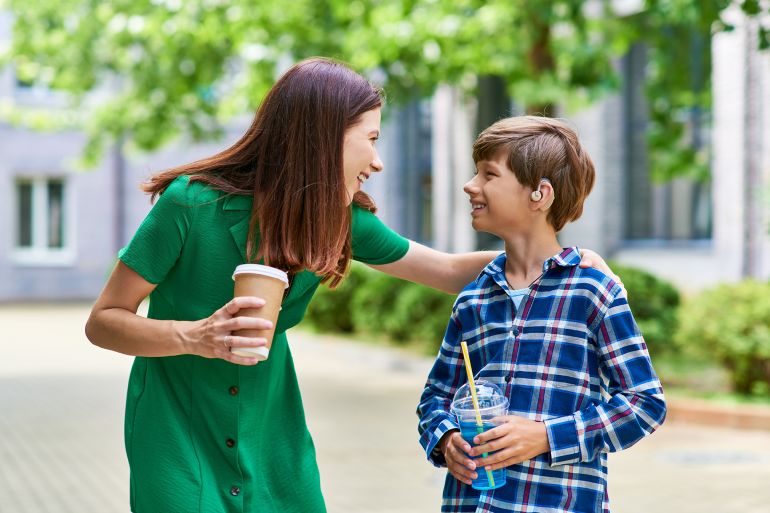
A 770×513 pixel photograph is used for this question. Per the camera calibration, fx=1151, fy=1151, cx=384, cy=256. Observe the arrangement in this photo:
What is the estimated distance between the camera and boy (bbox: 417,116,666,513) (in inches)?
94.9

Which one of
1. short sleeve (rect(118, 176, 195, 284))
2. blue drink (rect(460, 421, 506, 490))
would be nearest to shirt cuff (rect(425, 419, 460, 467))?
blue drink (rect(460, 421, 506, 490))

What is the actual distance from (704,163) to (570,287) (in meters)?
13.2

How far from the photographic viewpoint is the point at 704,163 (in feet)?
49.5

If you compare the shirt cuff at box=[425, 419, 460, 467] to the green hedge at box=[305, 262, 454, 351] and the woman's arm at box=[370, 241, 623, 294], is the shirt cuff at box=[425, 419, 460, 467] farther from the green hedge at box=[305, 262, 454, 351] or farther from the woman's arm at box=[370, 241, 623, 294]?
the green hedge at box=[305, 262, 454, 351]

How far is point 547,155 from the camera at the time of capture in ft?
8.46

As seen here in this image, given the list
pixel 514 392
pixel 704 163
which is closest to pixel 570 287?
pixel 514 392

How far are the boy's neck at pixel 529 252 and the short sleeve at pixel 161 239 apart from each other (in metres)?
0.74

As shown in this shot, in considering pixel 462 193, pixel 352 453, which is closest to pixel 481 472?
pixel 352 453

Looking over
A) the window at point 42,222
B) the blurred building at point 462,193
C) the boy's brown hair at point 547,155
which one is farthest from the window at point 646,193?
the window at point 42,222

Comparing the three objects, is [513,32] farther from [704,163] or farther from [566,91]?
[704,163]

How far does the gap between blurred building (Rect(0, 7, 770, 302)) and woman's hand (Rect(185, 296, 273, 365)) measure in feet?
2.94

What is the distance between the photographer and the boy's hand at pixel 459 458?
2393 millimetres

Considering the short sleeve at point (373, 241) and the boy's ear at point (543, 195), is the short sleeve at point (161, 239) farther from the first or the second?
the boy's ear at point (543, 195)

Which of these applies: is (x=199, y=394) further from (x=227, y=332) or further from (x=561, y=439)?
(x=561, y=439)
